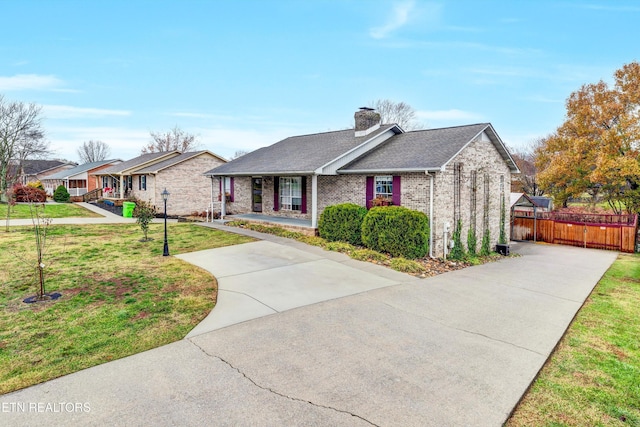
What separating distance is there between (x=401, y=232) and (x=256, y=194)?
1162cm

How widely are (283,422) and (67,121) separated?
42712 millimetres

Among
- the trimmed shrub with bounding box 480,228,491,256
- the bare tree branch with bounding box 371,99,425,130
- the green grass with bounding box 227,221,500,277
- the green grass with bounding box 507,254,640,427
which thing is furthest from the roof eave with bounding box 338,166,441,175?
the bare tree branch with bounding box 371,99,425,130

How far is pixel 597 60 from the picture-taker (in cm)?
1788

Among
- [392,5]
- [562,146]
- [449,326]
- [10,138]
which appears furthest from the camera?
[10,138]

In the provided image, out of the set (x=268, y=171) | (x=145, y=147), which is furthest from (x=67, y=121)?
(x=268, y=171)

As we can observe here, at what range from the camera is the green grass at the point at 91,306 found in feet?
15.8

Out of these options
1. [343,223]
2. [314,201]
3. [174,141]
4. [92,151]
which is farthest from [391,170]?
[92,151]

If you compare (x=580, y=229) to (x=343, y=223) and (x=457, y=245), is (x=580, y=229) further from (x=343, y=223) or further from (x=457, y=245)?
(x=343, y=223)

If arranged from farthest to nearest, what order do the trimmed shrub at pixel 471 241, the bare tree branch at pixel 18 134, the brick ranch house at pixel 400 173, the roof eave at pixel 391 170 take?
the bare tree branch at pixel 18 134
the trimmed shrub at pixel 471 241
the brick ranch house at pixel 400 173
the roof eave at pixel 391 170

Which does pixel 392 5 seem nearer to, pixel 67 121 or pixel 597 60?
pixel 597 60

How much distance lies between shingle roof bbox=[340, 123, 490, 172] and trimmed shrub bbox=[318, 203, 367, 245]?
1.70 meters

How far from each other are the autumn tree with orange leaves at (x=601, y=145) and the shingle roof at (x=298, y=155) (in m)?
11.6

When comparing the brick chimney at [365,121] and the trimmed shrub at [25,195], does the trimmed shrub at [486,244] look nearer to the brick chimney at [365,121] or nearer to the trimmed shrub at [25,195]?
the brick chimney at [365,121]

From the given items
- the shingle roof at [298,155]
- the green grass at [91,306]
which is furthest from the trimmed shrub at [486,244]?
the green grass at [91,306]
